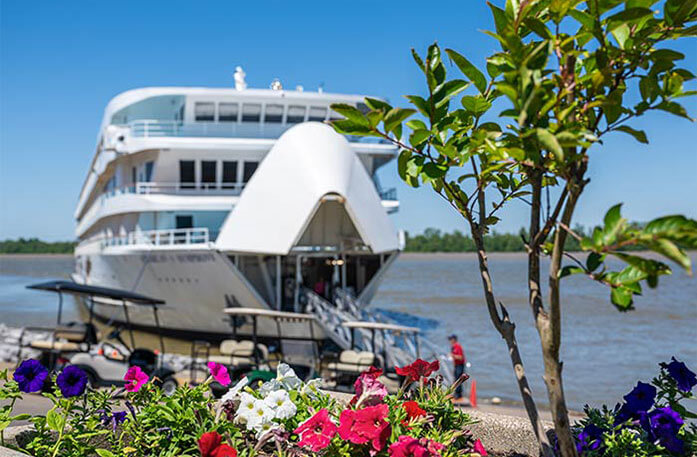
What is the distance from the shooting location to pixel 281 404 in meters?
3.19

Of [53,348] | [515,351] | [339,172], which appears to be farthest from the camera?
[339,172]

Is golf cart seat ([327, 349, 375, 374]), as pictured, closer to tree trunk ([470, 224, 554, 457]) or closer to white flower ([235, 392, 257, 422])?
white flower ([235, 392, 257, 422])

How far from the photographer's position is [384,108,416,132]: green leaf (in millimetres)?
2609

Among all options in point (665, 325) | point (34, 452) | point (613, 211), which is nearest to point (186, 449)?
point (34, 452)

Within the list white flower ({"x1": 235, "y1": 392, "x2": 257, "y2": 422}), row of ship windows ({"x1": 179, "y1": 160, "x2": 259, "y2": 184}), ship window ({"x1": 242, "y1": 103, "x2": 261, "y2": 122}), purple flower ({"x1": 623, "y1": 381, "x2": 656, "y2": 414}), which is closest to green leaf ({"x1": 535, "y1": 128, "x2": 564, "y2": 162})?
purple flower ({"x1": 623, "y1": 381, "x2": 656, "y2": 414})

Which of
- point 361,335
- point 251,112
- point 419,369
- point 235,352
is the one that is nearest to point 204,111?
point 251,112

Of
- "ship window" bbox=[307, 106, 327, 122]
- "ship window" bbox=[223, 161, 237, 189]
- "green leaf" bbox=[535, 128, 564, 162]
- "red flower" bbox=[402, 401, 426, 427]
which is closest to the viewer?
"green leaf" bbox=[535, 128, 564, 162]

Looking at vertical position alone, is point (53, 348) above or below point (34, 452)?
below

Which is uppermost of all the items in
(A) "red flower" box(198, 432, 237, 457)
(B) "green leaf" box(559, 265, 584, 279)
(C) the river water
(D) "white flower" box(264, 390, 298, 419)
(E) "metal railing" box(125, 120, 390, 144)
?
(E) "metal railing" box(125, 120, 390, 144)

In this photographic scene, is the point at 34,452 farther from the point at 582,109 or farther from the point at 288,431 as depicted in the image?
the point at 582,109

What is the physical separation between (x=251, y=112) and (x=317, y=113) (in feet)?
7.58

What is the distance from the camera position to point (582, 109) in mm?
2633

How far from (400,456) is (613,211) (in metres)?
1.19

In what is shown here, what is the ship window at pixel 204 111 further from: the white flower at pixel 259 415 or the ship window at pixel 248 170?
the white flower at pixel 259 415
